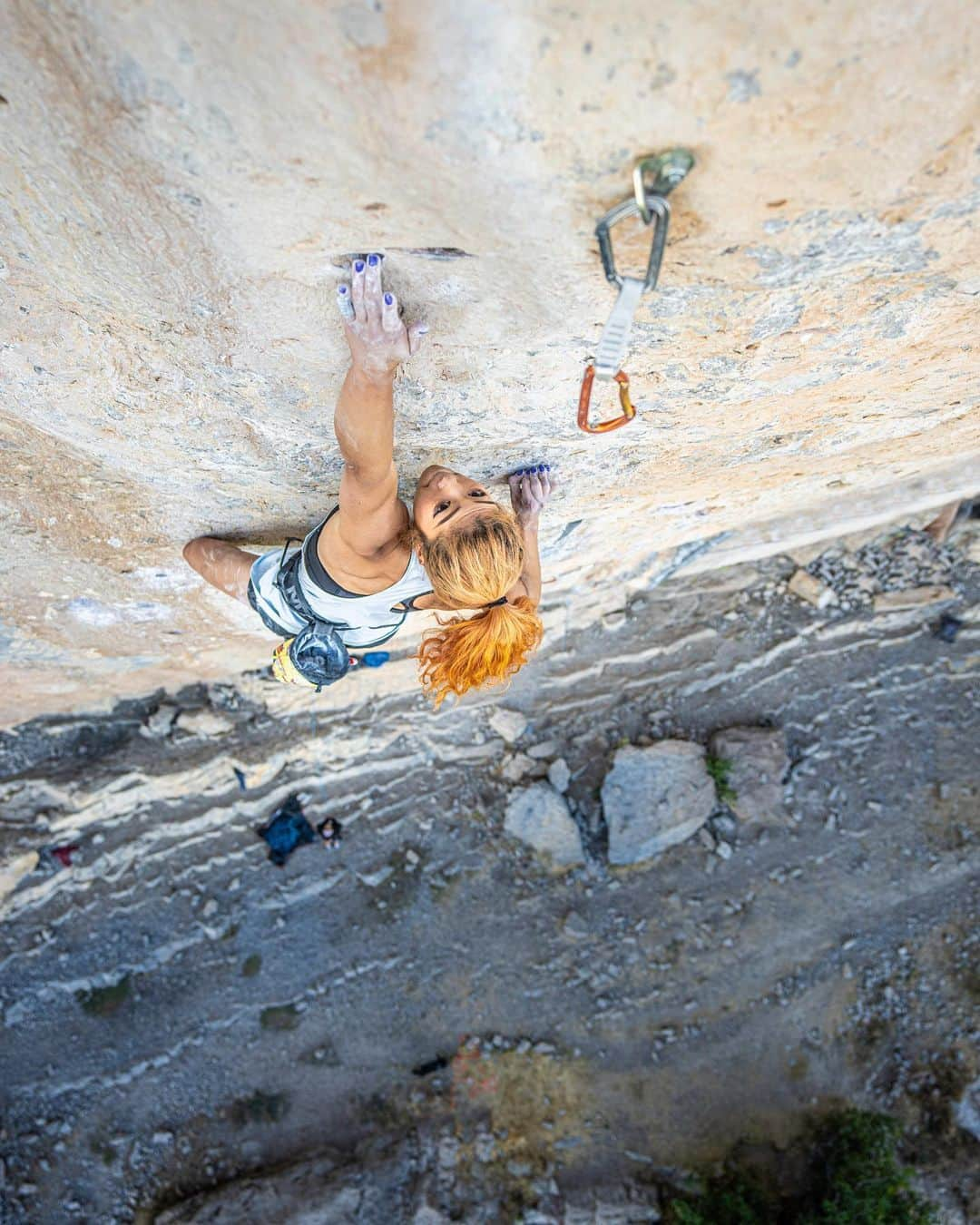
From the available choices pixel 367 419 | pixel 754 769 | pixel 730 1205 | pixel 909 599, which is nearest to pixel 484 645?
pixel 367 419

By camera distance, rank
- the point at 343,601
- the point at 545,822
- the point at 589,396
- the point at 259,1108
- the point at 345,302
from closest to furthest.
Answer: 1. the point at 345,302
2. the point at 589,396
3. the point at 343,601
4. the point at 259,1108
5. the point at 545,822

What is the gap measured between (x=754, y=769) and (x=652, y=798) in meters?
0.92

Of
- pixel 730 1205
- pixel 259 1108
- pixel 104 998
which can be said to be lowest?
pixel 730 1205

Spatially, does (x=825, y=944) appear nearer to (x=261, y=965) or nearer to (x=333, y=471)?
(x=261, y=965)

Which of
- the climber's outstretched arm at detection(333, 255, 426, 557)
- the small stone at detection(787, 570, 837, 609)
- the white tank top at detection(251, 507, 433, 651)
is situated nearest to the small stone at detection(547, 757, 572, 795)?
the small stone at detection(787, 570, 837, 609)

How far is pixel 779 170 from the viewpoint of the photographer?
5.08 feet

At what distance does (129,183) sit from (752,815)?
19.9 feet

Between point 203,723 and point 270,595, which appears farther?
point 203,723

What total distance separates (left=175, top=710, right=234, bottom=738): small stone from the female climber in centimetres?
269

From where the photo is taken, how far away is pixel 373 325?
1.99m

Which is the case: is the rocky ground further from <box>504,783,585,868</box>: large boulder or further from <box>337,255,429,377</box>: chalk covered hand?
<box>337,255,429,377</box>: chalk covered hand

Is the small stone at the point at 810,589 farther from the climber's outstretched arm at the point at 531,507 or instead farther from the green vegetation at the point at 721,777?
the climber's outstretched arm at the point at 531,507

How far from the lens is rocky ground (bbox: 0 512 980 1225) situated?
18.4ft

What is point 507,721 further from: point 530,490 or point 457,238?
point 457,238
